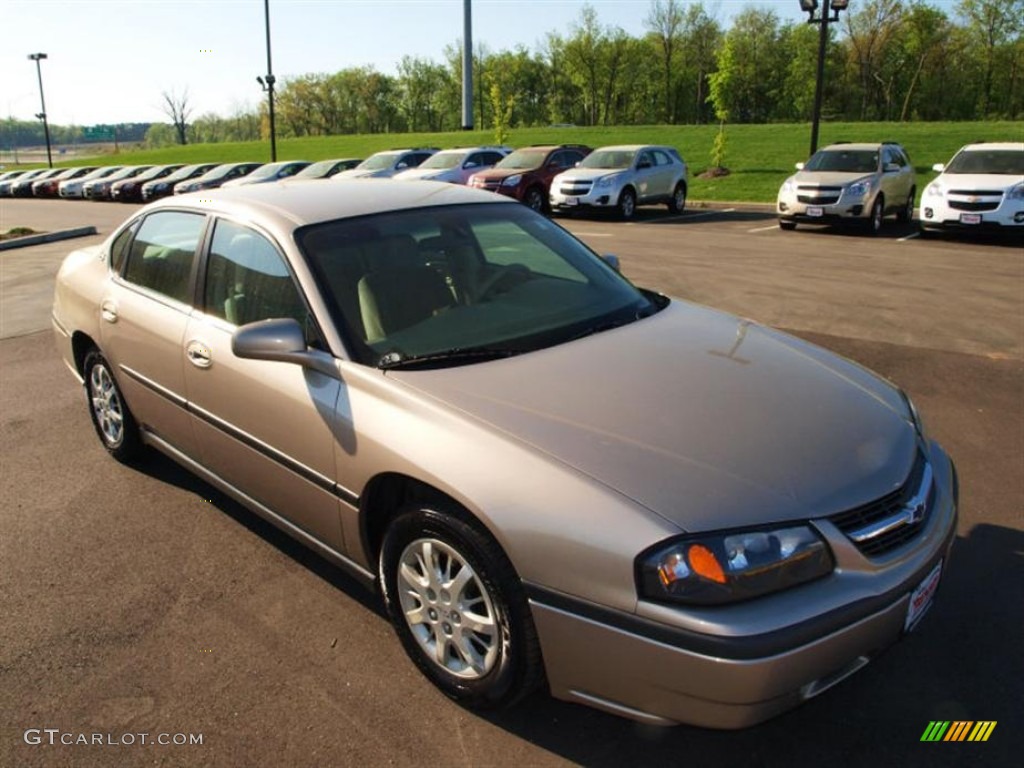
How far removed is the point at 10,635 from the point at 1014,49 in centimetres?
7282

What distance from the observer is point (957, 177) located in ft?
45.5

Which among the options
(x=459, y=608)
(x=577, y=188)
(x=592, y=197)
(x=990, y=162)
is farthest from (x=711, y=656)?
(x=577, y=188)

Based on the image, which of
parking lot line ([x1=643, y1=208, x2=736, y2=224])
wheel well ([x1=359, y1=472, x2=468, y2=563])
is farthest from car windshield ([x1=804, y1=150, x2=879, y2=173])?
wheel well ([x1=359, y1=472, x2=468, y2=563])

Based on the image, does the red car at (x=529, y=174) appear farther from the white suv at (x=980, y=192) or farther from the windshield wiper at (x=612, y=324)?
the windshield wiper at (x=612, y=324)

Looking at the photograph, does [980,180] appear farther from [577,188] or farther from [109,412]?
[109,412]

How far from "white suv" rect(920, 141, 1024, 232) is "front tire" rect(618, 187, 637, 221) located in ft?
21.4

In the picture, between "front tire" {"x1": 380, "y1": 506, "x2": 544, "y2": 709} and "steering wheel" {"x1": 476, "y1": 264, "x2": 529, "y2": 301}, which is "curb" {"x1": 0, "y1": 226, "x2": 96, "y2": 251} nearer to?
"steering wheel" {"x1": 476, "y1": 264, "x2": 529, "y2": 301}

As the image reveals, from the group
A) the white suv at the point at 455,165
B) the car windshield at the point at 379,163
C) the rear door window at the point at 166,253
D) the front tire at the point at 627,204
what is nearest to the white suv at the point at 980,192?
the front tire at the point at 627,204

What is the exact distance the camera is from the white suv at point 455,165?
→ 20969 mm

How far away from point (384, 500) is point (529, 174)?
695 inches

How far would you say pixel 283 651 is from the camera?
298 cm

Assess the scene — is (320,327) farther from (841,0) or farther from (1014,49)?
(1014,49)

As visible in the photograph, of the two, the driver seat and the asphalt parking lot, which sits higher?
the driver seat

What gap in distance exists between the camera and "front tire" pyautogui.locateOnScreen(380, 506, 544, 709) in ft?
7.79
